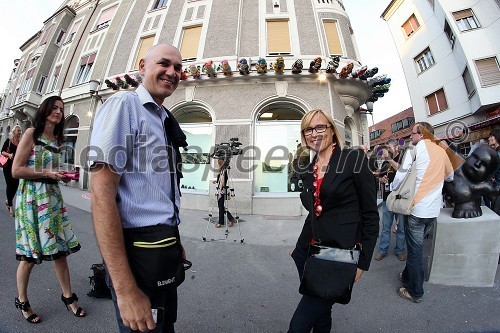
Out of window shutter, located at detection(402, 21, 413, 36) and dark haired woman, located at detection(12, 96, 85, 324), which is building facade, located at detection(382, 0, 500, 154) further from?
dark haired woman, located at detection(12, 96, 85, 324)

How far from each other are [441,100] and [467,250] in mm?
16494

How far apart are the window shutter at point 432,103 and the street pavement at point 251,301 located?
1631 cm

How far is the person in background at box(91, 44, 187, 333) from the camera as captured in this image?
2.78 ft

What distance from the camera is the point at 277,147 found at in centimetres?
782

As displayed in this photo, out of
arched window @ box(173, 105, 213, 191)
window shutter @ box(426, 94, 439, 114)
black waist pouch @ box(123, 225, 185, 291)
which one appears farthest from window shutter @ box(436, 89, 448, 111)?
black waist pouch @ box(123, 225, 185, 291)

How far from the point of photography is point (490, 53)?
40.2ft

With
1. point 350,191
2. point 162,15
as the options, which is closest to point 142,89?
point 350,191

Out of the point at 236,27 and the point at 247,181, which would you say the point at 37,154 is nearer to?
the point at 247,181

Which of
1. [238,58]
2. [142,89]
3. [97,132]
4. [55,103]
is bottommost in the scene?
[97,132]

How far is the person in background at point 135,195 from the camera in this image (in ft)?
2.78

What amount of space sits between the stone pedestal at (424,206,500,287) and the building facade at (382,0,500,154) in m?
10.0

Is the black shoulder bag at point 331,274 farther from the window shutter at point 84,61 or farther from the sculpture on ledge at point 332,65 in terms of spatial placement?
the window shutter at point 84,61

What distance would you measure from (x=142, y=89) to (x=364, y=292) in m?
3.32

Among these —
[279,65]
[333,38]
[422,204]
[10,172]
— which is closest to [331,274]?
[422,204]
